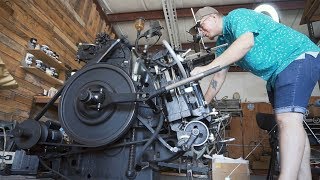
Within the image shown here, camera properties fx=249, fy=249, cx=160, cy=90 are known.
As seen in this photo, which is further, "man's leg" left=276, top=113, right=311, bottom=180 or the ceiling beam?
the ceiling beam

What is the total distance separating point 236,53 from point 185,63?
1.00ft

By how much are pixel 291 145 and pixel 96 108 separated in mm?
1017

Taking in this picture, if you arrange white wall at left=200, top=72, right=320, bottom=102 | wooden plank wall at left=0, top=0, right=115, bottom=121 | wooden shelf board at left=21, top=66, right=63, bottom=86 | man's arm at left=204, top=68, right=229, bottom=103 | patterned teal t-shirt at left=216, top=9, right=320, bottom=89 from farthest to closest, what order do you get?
1. white wall at left=200, top=72, right=320, bottom=102
2. wooden shelf board at left=21, top=66, right=63, bottom=86
3. wooden plank wall at left=0, top=0, right=115, bottom=121
4. man's arm at left=204, top=68, right=229, bottom=103
5. patterned teal t-shirt at left=216, top=9, right=320, bottom=89

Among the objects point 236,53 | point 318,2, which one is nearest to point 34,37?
point 236,53

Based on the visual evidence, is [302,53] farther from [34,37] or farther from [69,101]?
[34,37]

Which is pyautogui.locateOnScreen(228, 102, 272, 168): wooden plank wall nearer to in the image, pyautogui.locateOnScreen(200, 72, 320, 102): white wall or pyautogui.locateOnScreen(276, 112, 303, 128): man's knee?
pyautogui.locateOnScreen(200, 72, 320, 102): white wall

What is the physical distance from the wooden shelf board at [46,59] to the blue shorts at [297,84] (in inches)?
101

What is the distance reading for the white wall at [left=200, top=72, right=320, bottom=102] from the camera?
5.76 metres

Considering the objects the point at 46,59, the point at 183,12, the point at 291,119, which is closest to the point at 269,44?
the point at 291,119

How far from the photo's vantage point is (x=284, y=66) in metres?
1.43

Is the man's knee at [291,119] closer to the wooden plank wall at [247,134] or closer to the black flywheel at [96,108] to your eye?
the black flywheel at [96,108]

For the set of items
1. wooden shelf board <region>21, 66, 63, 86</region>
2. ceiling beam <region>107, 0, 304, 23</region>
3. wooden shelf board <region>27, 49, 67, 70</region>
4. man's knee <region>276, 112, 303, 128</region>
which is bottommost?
man's knee <region>276, 112, 303, 128</region>

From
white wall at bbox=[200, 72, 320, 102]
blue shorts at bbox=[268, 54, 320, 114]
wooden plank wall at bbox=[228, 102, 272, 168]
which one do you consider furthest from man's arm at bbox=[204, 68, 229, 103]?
white wall at bbox=[200, 72, 320, 102]

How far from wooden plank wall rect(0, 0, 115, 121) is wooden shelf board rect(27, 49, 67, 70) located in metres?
0.12
